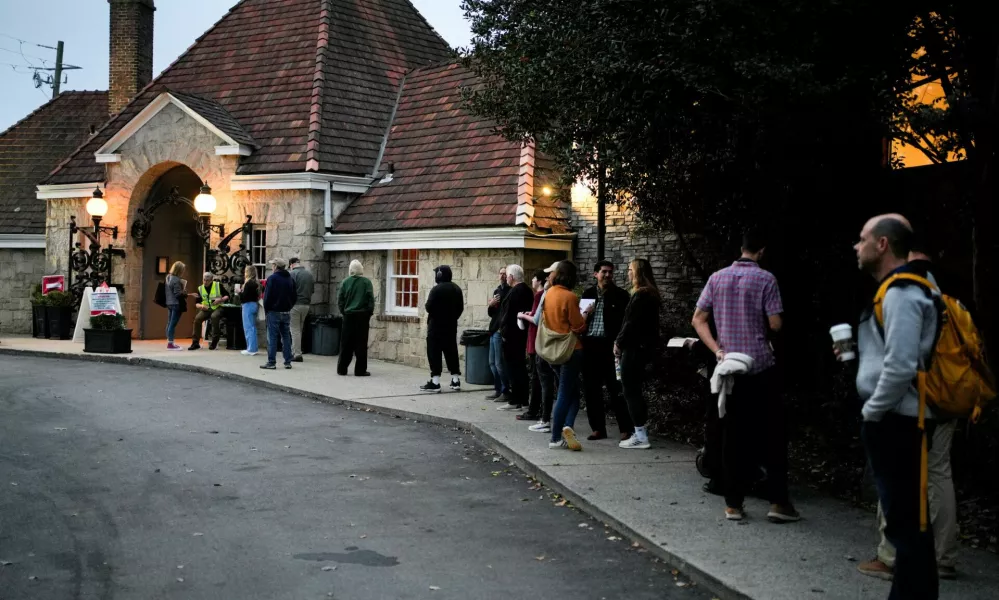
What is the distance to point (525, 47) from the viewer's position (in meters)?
10.7

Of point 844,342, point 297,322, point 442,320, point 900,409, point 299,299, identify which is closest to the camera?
point 900,409

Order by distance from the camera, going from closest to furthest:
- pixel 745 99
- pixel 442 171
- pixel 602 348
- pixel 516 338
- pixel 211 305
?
pixel 745 99 → pixel 602 348 → pixel 516 338 → pixel 442 171 → pixel 211 305

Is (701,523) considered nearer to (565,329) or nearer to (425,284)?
(565,329)

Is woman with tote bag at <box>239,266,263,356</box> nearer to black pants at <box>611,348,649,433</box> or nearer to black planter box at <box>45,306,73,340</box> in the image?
black planter box at <box>45,306,73,340</box>

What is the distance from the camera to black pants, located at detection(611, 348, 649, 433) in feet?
30.7

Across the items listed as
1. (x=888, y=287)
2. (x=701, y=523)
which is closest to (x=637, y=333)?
(x=701, y=523)

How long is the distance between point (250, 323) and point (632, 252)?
7560 millimetres

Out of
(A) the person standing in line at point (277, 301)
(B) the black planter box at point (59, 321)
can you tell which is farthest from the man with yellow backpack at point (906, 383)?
(B) the black planter box at point (59, 321)

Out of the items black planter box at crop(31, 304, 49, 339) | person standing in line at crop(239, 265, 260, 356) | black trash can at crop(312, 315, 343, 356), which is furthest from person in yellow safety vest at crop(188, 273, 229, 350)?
black planter box at crop(31, 304, 49, 339)

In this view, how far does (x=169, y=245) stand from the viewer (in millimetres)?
24172

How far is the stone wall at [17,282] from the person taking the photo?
1022 inches

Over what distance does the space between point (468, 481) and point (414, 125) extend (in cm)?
1430

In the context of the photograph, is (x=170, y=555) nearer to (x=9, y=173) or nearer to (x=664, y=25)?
(x=664, y=25)

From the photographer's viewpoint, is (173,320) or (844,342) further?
(173,320)
